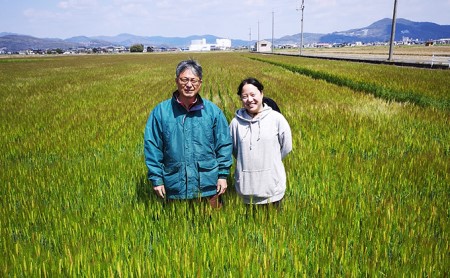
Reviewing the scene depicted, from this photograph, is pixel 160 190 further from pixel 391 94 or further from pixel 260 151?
pixel 391 94

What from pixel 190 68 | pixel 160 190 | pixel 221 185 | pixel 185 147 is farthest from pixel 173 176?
pixel 190 68

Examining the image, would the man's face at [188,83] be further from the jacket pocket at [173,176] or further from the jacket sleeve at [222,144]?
the jacket pocket at [173,176]

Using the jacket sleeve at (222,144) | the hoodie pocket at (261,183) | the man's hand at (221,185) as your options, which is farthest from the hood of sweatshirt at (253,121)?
the man's hand at (221,185)

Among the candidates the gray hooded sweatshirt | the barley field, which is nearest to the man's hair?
the gray hooded sweatshirt

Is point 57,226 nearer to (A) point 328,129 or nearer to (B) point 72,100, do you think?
(A) point 328,129

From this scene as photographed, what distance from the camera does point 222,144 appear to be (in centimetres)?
266

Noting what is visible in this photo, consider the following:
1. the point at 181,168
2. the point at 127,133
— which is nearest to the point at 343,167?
the point at 181,168

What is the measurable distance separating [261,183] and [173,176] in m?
0.76

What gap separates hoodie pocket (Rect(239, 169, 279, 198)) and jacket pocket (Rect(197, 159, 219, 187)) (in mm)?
287

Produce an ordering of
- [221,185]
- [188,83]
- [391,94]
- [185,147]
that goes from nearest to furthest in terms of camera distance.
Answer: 1. [188,83]
2. [185,147]
3. [221,185]
4. [391,94]

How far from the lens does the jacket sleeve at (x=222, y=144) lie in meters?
2.66

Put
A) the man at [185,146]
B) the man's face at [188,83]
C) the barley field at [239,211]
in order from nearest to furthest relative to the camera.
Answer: the barley field at [239,211]
the man's face at [188,83]
the man at [185,146]

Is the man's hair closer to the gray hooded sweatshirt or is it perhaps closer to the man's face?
the man's face

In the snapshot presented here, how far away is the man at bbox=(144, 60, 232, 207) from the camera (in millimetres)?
2568
